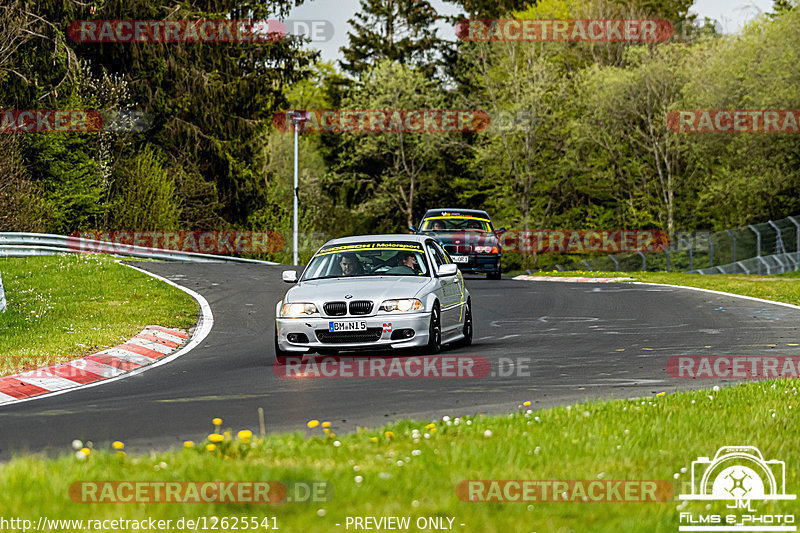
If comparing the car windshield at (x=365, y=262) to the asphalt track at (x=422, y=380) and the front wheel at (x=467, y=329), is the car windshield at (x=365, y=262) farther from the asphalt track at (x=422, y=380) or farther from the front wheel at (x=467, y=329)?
the asphalt track at (x=422, y=380)

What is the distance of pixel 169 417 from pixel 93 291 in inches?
544

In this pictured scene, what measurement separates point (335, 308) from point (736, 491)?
7.96 metres

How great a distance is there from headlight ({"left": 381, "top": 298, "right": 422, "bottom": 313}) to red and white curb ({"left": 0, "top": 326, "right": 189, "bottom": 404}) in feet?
10.6

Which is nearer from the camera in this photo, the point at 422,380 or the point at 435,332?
the point at 422,380

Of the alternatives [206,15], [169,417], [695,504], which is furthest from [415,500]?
[206,15]

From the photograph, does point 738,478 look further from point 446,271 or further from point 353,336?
point 446,271

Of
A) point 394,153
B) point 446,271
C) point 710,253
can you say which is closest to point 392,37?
point 394,153

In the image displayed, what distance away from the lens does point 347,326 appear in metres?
13.2

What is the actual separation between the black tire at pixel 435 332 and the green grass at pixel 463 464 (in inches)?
178

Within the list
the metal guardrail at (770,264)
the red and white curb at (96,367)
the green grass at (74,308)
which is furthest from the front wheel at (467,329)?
the metal guardrail at (770,264)

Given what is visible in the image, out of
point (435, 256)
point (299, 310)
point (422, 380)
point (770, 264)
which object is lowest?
point (770, 264)

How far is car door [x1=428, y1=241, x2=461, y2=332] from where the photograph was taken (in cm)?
1429

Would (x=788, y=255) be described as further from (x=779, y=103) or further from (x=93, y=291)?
(x=93, y=291)

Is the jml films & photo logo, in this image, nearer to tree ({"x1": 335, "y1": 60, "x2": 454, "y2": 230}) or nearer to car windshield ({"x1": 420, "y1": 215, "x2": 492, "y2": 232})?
car windshield ({"x1": 420, "y1": 215, "x2": 492, "y2": 232})
